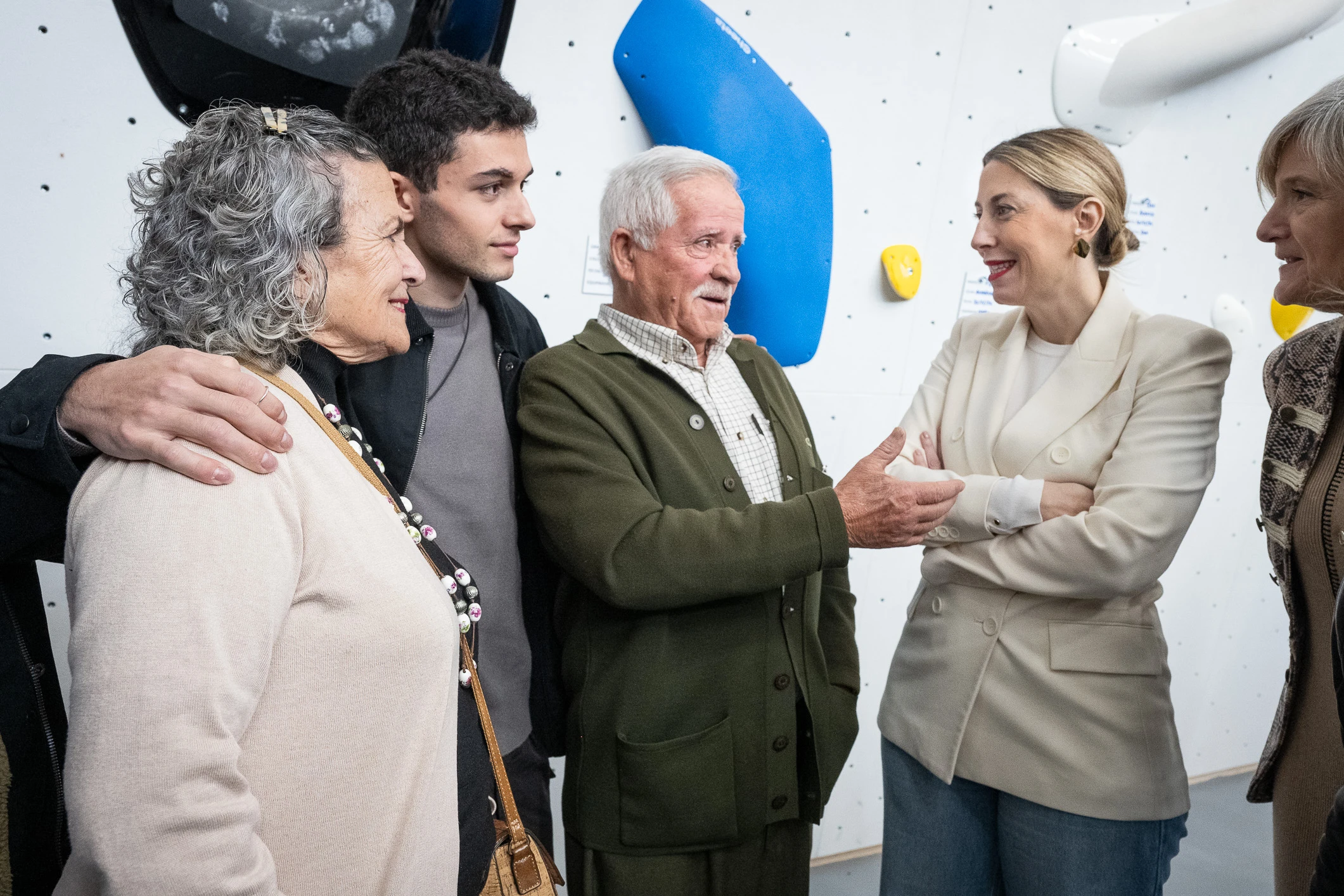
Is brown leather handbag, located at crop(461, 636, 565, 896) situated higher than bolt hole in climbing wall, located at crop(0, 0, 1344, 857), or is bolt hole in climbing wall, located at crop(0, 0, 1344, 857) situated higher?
bolt hole in climbing wall, located at crop(0, 0, 1344, 857)

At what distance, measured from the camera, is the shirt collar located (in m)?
1.43

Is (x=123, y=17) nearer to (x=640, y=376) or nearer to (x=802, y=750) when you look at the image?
(x=640, y=376)

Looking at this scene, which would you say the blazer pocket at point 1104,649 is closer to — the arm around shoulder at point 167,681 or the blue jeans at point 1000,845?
the blue jeans at point 1000,845

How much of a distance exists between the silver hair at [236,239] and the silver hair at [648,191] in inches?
22.1

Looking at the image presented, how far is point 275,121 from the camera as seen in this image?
1.00 metres

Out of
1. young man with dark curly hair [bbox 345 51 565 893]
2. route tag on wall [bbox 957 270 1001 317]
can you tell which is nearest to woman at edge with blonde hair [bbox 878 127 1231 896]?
young man with dark curly hair [bbox 345 51 565 893]

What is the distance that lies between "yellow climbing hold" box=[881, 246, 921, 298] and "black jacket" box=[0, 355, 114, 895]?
1996 millimetres

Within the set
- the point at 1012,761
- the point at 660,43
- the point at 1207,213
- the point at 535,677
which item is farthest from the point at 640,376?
the point at 1207,213

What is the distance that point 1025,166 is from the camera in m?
1.54

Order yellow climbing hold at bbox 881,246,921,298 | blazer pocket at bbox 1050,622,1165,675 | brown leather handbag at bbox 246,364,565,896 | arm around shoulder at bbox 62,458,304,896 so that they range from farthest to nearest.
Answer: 1. yellow climbing hold at bbox 881,246,921,298
2. blazer pocket at bbox 1050,622,1165,675
3. brown leather handbag at bbox 246,364,565,896
4. arm around shoulder at bbox 62,458,304,896

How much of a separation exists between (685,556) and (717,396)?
13.5 inches

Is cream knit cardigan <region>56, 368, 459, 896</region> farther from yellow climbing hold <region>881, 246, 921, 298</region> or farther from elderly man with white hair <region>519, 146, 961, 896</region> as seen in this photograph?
yellow climbing hold <region>881, 246, 921, 298</region>

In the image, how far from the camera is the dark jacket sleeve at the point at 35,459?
0.90 m

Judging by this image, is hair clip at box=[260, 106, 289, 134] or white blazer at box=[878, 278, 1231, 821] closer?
hair clip at box=[260, 106, 289, 134]
